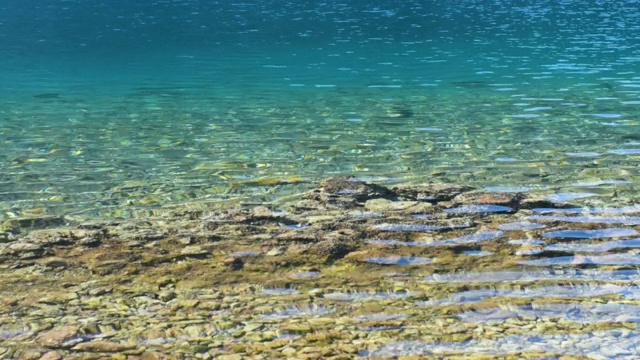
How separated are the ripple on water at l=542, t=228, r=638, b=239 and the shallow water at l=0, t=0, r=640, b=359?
0.11 ft

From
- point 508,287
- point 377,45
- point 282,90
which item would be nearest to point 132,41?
point 377,45

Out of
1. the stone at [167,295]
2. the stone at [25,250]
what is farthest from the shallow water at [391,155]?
the stone at [25,250]

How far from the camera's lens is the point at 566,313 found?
6.71 metres

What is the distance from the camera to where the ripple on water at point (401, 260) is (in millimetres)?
8141

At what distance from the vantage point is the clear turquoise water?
12.4 metres

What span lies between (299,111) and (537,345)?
15.3 metres

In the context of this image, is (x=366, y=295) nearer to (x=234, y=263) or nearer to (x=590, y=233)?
(x=234, y=263)

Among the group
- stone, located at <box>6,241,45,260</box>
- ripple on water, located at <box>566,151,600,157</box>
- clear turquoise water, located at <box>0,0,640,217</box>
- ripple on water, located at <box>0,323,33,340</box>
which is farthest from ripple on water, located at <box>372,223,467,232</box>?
ripple on water, located at <box>566,151,600,157</box>

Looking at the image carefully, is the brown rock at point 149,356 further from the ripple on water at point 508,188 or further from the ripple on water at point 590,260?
the ripple on water at point 508,188

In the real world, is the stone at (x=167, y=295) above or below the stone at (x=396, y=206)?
above

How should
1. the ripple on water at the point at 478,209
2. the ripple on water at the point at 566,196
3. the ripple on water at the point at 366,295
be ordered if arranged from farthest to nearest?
the ripple on water at the point at 566,196
the ripple on water at the point at 478,209
the ripple on water at the point at 366,295

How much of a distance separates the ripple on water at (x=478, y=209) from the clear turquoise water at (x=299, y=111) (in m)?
1.73

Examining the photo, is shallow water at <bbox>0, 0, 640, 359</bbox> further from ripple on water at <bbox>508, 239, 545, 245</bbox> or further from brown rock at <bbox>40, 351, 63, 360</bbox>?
brown rock at <bbox>40, 351, 63, 360</bbox>

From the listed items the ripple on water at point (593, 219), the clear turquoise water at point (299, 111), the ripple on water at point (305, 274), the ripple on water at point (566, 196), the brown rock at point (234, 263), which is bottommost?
the clear turquoise water at point (299, 111)
